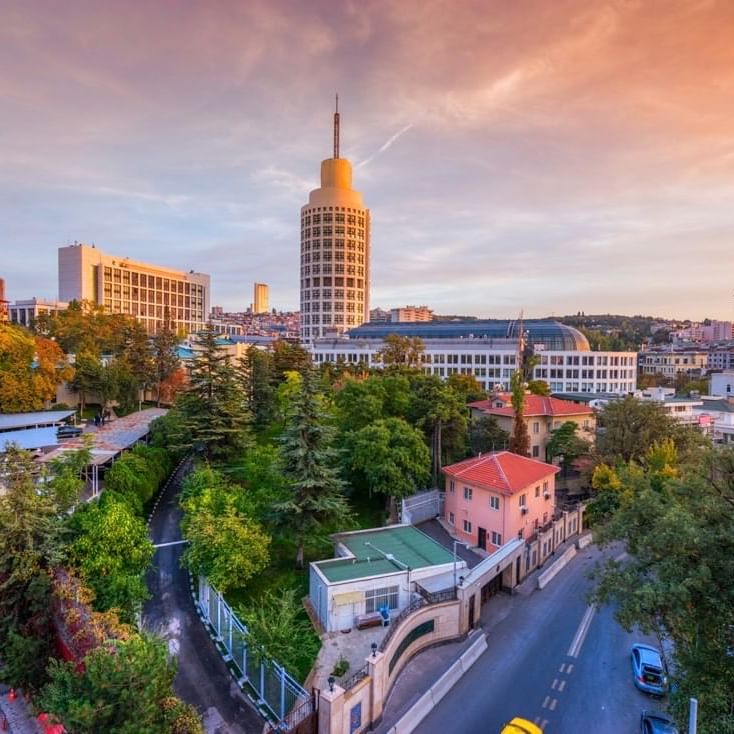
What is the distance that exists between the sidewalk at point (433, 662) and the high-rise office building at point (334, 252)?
299 feet

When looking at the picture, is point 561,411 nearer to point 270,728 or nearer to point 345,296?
point 270,728

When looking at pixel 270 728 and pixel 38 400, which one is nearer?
pixel 270 728

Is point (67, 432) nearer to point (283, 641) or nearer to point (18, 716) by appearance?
point (18, 716)

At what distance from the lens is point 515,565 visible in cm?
2705

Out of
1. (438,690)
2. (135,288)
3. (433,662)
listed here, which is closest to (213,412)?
(433,662)

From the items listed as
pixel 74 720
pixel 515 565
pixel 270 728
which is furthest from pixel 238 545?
pixel 515 565

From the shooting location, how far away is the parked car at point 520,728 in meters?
15.9

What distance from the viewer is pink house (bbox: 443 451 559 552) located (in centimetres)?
2936

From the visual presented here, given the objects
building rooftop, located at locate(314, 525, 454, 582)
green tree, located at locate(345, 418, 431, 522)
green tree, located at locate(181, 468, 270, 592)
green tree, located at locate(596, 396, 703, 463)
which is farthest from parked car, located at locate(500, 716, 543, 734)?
green tree, located at locate(596, 396, 703, 463)

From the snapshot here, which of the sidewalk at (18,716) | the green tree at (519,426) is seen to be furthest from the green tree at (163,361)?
the sidewalk at (18,716)

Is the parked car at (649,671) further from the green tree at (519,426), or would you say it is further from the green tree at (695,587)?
the green tree at (519,426)

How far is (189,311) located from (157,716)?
127m

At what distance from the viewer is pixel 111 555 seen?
20156mm

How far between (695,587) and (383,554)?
545 inches
